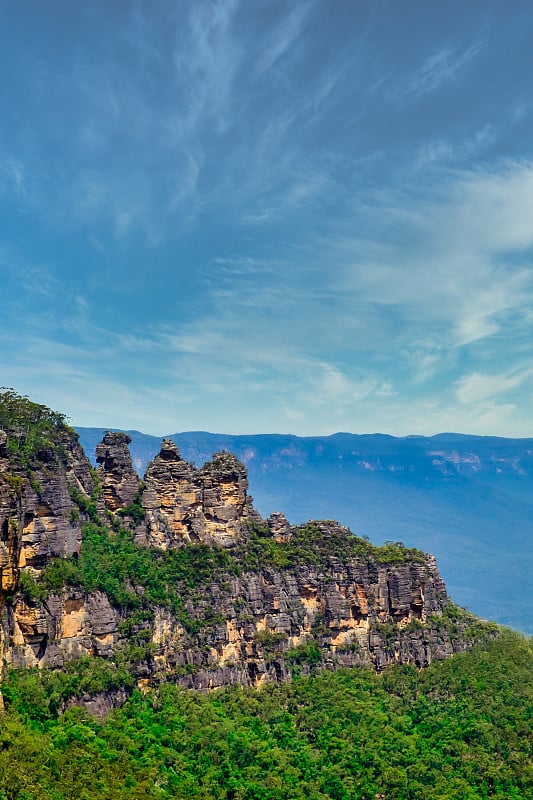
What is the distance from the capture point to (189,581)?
5931 centimetres

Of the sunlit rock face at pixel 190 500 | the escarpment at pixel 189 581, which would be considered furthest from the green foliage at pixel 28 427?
the sunlit rock face at pixel 190 500

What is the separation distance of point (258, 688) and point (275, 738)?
22.8 feet

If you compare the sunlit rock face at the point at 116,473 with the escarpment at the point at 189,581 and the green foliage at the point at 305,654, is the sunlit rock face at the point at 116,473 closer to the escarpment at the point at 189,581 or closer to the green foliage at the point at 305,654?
the escarpment at the point at 189,581

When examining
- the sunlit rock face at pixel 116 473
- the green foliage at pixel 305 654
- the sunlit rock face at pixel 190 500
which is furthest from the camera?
the sunlit rock face at pixel 190 500

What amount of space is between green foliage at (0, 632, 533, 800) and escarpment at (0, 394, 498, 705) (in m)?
2.64

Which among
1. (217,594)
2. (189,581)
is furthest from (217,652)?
(189,581)

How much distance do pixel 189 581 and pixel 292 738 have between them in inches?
602

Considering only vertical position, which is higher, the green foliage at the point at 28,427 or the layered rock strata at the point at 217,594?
the green foliage at the point at 28,427

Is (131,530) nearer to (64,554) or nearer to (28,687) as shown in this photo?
(64,554)

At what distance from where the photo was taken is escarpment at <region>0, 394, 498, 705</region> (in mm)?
49969

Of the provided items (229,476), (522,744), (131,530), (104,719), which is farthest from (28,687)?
(522,744)

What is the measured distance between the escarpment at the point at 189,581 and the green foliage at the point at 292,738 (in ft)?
8.65

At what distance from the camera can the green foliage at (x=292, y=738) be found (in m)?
39.7

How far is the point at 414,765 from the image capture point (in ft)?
158
